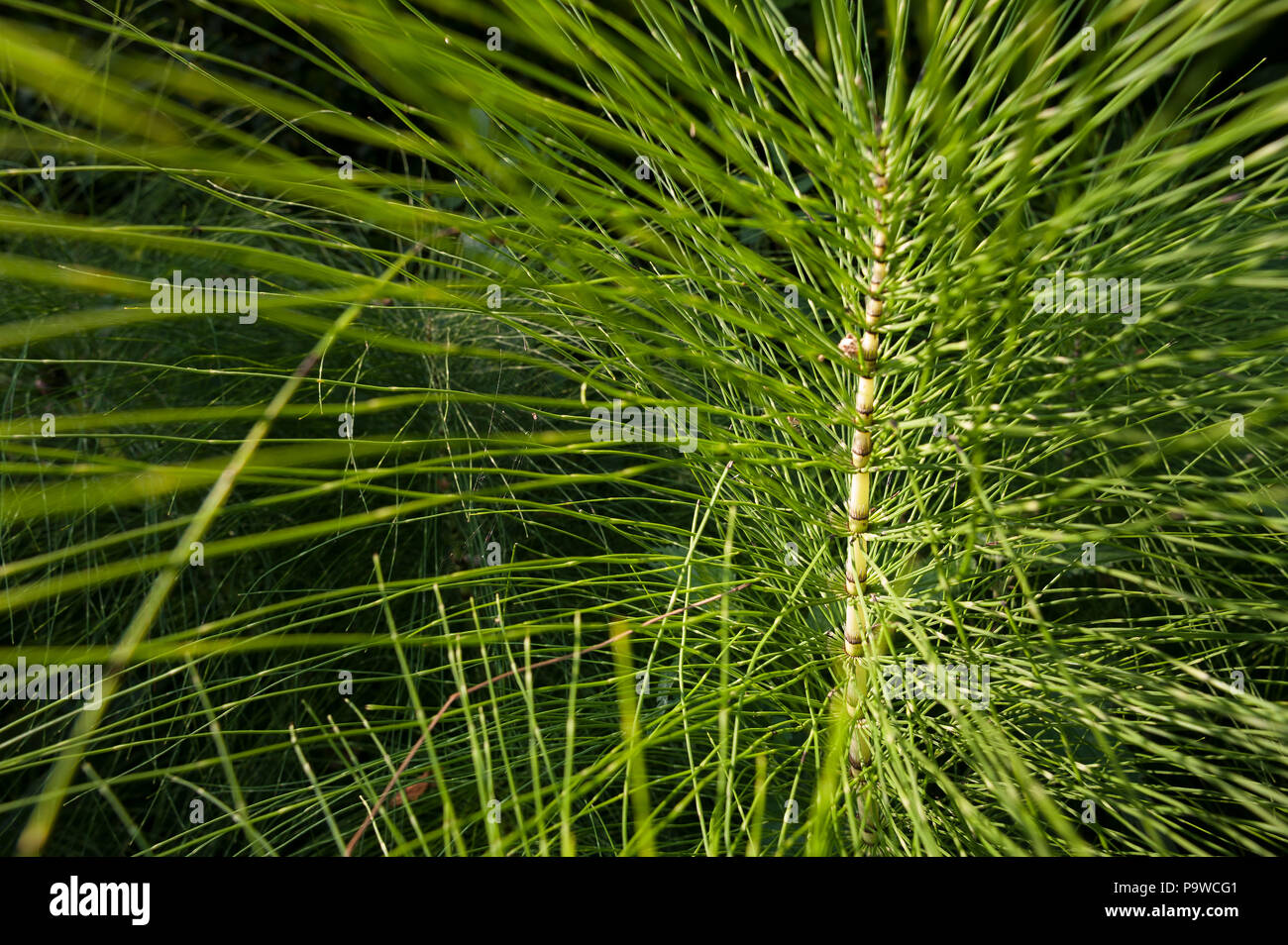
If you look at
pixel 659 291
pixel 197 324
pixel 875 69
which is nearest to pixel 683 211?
pixel 659 291

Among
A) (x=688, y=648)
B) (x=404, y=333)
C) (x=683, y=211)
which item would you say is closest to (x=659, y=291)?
(x=683, y=211)

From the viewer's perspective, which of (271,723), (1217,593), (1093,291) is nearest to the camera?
(1093,291)

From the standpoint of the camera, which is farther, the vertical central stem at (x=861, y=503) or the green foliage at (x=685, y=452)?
the vertical central stem at (x=861, y=503)

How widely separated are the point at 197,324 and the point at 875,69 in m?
1.52

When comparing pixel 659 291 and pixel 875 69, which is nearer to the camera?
pixel 659 291

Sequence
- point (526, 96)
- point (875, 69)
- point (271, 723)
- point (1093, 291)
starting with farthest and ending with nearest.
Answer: point (875, 69) < point (271, 723) < point (1093, 291) < point (526, 96)

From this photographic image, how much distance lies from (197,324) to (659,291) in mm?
996

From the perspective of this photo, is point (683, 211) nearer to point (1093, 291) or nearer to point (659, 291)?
point (659, 291)

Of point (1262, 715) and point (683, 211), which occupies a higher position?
point (683, 211)

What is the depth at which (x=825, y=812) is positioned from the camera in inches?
23.6

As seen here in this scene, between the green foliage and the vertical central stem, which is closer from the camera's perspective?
the green foliage

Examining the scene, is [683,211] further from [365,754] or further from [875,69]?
[875,69]
